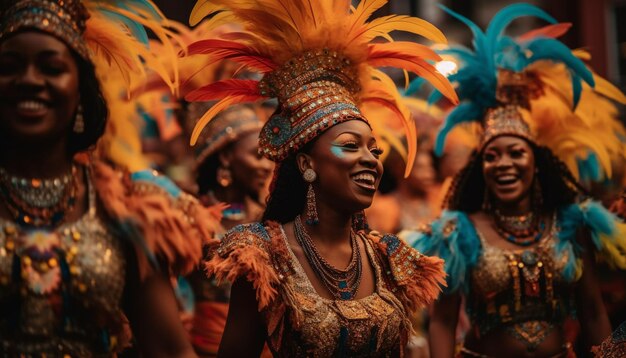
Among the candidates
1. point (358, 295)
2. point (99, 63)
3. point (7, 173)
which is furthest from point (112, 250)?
point (358, 295)

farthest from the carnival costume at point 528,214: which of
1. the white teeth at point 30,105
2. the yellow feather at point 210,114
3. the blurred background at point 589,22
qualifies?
the blurred background at point 589,22

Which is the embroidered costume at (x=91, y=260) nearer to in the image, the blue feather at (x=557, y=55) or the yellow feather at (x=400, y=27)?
the yellow feather at (x=400, y=27)

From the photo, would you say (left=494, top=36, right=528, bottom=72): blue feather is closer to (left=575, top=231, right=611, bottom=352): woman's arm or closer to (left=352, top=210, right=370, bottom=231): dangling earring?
(left=575, top=231, right=611, bottom=352): woman's arm

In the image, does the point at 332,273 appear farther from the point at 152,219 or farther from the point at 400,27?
the point at 400,27

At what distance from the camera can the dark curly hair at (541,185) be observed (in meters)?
6.34

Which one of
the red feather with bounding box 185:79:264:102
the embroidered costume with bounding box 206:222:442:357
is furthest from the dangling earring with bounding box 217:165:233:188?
the embroidered costume with bounding box 206:222:442:357

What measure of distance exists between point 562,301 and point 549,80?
150 cm

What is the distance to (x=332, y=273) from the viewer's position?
4.37m

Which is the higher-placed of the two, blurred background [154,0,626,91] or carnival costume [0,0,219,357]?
blurred background [154,0,626,91]

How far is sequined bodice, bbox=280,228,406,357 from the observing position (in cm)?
414

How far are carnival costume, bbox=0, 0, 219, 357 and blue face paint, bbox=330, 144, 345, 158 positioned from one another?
2.22ft

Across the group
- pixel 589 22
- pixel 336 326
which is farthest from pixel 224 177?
pixel 589 22

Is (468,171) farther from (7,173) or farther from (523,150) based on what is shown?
(7,173)

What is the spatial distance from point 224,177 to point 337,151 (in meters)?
3.04
